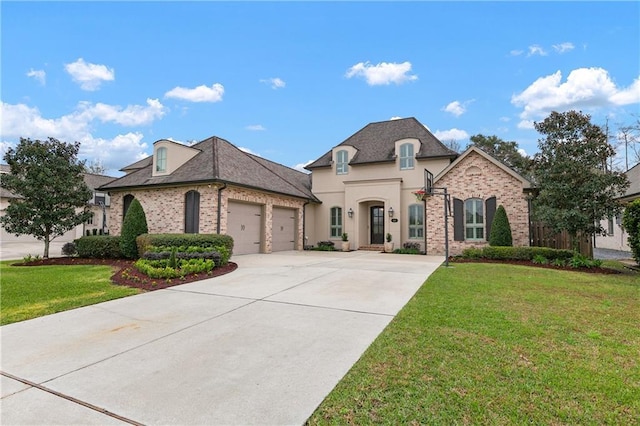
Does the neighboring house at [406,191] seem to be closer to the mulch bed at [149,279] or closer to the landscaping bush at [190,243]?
the landscaping bush at [190,243]

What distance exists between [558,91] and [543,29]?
983 centimetres

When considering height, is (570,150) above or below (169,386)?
above

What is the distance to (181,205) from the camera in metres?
14.2

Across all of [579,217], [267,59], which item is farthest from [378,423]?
[267,59]

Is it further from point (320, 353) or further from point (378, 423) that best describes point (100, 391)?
point (378, 423)

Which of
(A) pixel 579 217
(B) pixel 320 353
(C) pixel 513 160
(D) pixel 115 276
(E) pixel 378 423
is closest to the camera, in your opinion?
(E) pixel 378 423

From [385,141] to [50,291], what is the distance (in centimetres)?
1778

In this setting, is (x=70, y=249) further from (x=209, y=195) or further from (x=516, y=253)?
(x=516, y=253)

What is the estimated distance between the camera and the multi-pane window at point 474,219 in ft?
49.9

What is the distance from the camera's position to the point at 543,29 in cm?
1106

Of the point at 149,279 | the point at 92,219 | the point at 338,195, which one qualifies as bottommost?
the point at 149,279

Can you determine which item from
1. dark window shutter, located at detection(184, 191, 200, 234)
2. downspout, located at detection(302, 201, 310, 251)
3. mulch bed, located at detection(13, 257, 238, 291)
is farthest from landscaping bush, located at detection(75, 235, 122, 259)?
downspout, located at detection(302, 201, 310, 251)

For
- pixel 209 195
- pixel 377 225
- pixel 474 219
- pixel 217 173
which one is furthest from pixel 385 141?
pixel 209 195

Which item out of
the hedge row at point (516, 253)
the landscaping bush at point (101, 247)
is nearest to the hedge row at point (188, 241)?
the landscaping bush at point (101, 247)
